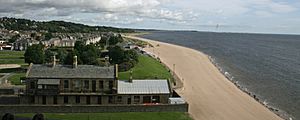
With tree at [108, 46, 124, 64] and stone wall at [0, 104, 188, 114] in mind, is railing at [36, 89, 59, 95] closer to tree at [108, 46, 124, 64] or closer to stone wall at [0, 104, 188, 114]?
stone wall at [0, 104, 188, 114]

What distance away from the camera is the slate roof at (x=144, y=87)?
3797 centimetres

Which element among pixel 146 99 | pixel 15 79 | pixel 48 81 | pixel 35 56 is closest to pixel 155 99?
pixel 146 99

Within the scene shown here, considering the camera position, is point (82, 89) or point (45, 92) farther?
point (82, 89)

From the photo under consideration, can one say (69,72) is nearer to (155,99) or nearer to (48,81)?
(48,81)

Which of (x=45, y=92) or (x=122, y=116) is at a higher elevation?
(x=45, y=92)

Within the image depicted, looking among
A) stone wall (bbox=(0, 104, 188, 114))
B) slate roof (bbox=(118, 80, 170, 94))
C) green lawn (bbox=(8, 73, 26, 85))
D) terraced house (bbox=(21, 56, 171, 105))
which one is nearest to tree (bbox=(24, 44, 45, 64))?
green lawn (bbox=(8, 73, 26, 85))

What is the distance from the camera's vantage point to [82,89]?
3788cm

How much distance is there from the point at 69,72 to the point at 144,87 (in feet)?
22.7

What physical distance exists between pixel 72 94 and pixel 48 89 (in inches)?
86.0

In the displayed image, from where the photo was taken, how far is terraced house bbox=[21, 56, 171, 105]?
3731 centimetres

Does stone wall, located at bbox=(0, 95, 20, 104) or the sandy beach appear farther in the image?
the sandy beach

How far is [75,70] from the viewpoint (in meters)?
38.6

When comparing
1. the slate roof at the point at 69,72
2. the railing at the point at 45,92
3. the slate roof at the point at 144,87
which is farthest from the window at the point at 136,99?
the railing at the point at 45,92

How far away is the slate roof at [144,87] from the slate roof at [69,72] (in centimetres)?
163
